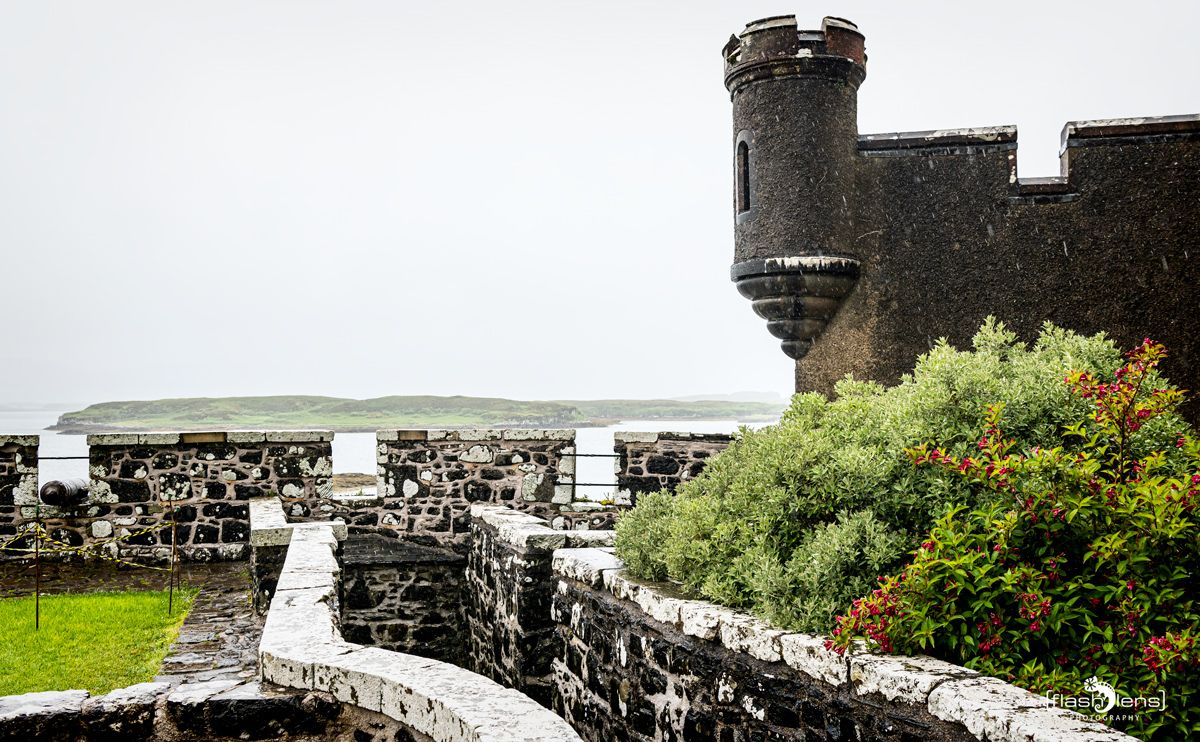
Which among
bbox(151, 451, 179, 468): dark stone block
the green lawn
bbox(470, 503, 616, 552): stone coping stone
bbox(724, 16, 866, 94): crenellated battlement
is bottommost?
the green lawn

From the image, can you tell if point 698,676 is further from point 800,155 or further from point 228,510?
point 228,510

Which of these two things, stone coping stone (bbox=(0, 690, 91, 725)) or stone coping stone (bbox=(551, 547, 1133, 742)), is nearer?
stone coping stone (bbox=(551, 547, 1133, 742))

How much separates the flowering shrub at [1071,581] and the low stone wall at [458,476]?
685cm

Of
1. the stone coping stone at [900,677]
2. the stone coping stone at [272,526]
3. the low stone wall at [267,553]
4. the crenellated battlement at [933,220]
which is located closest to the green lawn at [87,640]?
the low stone wall at [267,553]

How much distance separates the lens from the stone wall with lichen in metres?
9.96

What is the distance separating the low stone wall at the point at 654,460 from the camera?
35.9 ft

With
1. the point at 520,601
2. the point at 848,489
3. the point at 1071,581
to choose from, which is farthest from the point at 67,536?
the point at 1071,581

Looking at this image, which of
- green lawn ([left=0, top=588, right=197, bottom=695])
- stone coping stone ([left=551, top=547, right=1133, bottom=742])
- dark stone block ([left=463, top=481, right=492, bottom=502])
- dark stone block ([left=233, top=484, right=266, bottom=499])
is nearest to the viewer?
stone coping stone ([left=551, top=547, right=1133, bottom=742])

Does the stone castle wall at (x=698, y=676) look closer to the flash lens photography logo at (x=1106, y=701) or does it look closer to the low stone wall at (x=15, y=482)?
the flash lens photography logo at (x=1106, y=701)

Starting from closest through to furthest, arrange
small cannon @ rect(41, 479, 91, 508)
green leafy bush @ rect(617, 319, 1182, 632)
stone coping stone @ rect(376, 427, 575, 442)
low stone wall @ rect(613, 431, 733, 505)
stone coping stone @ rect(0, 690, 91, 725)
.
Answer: stone coping stone @ rect(0, 690, 91, 725)
green leafy bush @ rect(617, 319, 1182, 632)
small cannon @ rect(41, 479, 91, 508)
stone coping stone @ rect(376, 427, 575, 442)
low stone wall @ rect(613, 431, 733, 505)

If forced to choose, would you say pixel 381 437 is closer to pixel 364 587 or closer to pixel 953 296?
pixel 364 587

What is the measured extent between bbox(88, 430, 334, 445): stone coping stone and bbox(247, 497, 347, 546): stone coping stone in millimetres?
685

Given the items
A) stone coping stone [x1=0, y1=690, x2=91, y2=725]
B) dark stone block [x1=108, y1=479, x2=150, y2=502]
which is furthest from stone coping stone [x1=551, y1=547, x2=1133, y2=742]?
dark stone block [x1=108, y1=479, x2=150, y2=502]

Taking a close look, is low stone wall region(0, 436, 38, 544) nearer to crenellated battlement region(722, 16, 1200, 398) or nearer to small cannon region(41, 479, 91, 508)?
small cannon region(41, 479, 91, 508)
